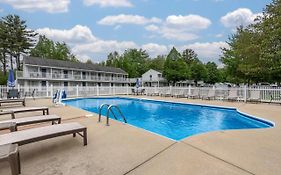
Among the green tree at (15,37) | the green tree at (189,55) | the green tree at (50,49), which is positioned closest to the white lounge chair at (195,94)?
the green tree at (15,37)

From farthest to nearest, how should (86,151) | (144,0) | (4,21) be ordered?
(4,21) → (144,0) → (86,151)

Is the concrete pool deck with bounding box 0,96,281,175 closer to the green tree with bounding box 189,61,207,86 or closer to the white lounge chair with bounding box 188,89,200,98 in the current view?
the white lounge chair with bounding box 188,89,200,98

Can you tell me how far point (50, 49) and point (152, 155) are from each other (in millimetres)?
47965

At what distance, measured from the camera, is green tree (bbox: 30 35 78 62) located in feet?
138

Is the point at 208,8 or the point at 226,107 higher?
the point at 208,8

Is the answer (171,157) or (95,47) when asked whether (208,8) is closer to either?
(171,157)

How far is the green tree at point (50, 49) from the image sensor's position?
4197 centimetres

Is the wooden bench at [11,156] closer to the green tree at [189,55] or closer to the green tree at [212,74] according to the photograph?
the green tree at [212,74]

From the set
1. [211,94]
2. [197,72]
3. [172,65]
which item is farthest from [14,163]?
[197,72]

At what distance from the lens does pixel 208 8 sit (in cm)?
1694

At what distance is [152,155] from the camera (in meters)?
3.16

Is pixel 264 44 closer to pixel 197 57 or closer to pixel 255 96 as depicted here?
pixel 255 96

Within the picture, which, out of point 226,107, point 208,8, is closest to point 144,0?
point 208,8

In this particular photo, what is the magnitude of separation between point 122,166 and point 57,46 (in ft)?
160
